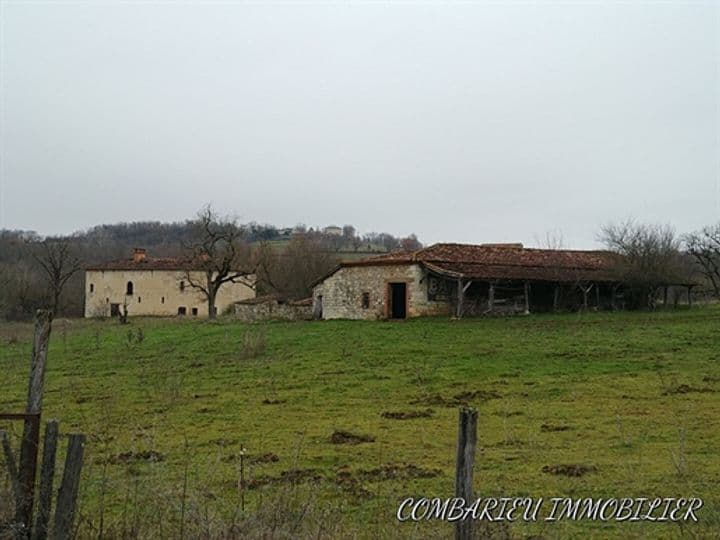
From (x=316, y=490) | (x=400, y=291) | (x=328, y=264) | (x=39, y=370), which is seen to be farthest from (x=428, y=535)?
(x=328, y=264)

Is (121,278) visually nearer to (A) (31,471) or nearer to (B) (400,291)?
(B) (400,291)

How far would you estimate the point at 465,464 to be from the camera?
520cm

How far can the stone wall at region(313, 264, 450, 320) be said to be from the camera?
3356 cm

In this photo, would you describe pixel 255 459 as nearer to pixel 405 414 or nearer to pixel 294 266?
pixel 405 414

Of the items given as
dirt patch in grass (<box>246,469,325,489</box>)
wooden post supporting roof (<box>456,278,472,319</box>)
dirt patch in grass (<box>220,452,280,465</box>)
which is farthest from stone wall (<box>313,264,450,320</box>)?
dirt patch in grass (<box>246,469,325,489</box>)

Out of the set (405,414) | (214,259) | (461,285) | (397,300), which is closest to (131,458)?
(405,414)

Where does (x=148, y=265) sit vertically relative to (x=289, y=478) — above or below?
above

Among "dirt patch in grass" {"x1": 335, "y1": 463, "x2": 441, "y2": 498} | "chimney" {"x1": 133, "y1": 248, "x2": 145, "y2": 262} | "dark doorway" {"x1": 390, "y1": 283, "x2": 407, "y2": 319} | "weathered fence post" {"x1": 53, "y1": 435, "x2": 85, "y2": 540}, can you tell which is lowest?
"dirt patch in grass" {"x1": 335, "y1": 463, "x2": 441, "y2": 498}

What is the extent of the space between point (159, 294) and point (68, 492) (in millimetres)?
56944

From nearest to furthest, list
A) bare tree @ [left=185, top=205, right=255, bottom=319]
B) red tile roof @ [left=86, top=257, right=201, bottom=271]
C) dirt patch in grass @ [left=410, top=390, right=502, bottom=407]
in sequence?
dirt patch in grass @ [left=410, top=390, right=502, bottom=407], bare tree @ [left=185, top=205, right=255, bottom=319], red tile roof @ [left=86, top=257, right=201, bottom=271]

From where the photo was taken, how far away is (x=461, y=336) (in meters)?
24.4

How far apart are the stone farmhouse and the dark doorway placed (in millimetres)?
26596

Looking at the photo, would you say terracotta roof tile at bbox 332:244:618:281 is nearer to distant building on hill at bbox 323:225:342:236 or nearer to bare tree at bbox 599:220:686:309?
bare tree at bbox 599:220:686:309

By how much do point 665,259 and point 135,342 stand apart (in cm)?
2691
